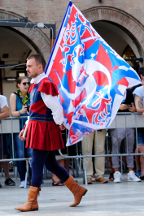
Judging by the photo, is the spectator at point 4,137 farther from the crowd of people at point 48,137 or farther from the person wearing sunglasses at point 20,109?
the person wearing sunglasses at point 20,109

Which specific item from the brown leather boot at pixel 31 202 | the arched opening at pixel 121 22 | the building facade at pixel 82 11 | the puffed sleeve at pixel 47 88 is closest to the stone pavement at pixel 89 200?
the brown leather boot at pixel 31 202

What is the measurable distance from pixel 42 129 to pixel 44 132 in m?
0.05

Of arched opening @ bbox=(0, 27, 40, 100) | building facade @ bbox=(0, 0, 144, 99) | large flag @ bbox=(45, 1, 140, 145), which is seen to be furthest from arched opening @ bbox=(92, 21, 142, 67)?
large flag @ bbox=(45, 1, 140, 145)

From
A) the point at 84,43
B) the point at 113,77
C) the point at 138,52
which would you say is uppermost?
the point at 138,52

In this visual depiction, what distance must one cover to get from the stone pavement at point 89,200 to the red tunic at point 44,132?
766 mm

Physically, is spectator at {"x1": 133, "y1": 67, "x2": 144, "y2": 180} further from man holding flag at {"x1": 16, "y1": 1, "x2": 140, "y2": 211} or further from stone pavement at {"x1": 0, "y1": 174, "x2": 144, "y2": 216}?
man holding flag at {"x1": 16, "y1": 1, "x2": 140, "y2": 211}

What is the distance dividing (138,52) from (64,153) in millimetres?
8527

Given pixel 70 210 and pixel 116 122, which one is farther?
pixel 116 122

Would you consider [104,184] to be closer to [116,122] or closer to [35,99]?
[116,122]

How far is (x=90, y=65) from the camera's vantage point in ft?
23.8

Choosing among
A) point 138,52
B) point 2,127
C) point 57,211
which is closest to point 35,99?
point 57,211

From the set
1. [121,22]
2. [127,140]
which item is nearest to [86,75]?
[127,140]

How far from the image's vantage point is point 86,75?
23.6 ft

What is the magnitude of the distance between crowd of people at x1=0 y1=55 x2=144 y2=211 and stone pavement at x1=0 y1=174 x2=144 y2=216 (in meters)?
0.22
